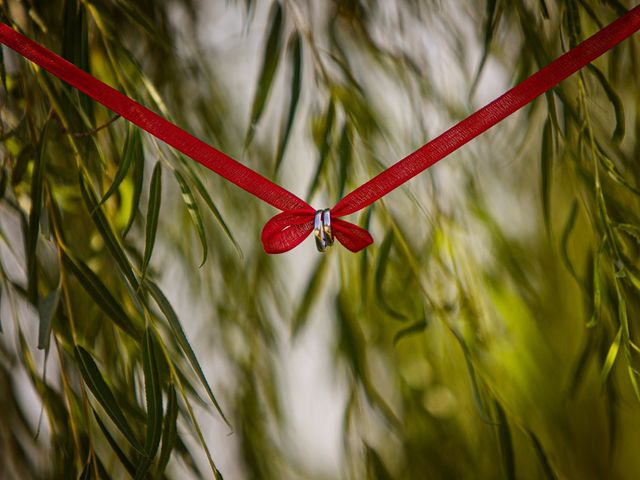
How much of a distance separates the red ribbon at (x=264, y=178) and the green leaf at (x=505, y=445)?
0.76 ft

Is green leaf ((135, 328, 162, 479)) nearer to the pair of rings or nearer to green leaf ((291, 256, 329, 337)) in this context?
the pair of rings

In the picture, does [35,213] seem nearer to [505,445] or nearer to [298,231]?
[298,231]

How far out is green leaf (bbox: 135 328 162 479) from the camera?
48 cm

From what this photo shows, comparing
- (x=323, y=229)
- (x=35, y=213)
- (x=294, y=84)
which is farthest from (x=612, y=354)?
(x=35, y=213)

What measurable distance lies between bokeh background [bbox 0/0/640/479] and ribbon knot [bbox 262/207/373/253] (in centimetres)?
17

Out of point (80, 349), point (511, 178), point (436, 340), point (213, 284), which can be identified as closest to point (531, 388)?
point (436, 340)

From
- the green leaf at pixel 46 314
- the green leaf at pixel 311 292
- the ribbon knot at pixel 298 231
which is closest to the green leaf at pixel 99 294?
the green leaf at pixel 46 314

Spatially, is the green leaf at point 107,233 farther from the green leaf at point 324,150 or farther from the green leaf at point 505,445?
the green leaf at point 505,445

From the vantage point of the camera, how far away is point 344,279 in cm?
79

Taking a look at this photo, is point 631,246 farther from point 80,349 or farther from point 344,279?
point 80,349

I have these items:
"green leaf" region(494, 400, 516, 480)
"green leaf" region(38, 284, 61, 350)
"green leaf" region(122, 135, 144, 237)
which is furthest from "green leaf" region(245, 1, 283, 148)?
"green leaf" region(494, 400, 516, 480)

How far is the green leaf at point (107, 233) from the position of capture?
0.49m

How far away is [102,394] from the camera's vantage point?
496 mm

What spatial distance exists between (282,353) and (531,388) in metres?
0.34
